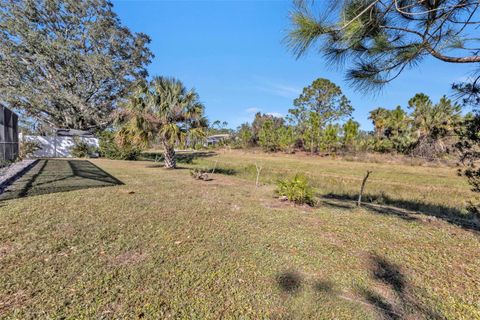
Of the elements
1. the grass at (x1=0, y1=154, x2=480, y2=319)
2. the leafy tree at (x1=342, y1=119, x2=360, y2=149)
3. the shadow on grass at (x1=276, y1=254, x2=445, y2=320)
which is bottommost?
the shadow on grass at (x1=276, y1=254, x2=445, y2=320)

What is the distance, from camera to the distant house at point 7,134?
9003 millimetres

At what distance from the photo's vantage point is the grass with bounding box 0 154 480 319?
1.88m

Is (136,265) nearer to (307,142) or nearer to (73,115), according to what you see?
(73,115)

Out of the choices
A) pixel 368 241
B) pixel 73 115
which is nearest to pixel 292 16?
pixel 368 241

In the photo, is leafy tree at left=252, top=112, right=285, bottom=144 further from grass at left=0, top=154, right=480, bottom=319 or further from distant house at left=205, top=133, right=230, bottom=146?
grass at left=0, top=154, right=480, bottom=319

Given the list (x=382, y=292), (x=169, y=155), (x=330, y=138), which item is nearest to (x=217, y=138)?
(x=330, y=138)

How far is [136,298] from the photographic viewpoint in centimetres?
190

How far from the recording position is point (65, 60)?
1800 cm

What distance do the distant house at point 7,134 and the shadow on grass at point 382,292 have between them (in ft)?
37.9

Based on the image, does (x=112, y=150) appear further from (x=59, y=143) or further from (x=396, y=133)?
(x=396, y=133)

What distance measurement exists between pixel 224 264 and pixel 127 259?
103 cm

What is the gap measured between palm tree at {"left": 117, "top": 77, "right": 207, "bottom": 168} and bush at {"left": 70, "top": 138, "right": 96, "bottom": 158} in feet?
30.3

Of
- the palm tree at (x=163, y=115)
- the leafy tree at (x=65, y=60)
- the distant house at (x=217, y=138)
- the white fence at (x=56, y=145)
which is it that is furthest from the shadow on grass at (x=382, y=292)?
the distant house at (x=217, y=138)

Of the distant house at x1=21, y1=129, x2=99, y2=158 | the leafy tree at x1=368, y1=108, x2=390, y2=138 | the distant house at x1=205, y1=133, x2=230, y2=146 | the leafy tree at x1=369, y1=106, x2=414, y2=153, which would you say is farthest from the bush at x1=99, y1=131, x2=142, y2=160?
the leafy tree at x1=368, y1=108, x2=390, y2=138
